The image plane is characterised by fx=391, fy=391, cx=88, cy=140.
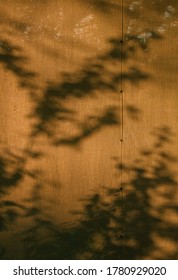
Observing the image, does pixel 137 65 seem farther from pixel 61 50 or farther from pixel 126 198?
pixel 126 198

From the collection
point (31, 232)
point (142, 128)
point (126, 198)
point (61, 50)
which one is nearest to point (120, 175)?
point (126, 198)

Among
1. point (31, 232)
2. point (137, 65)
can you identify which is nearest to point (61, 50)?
point (137, 65)

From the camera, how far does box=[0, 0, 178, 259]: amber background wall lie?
3.88 m

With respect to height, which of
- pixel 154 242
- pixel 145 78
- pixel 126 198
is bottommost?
pixel 154 242

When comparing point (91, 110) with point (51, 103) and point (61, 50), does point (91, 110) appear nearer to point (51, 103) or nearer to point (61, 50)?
point (51, 103)

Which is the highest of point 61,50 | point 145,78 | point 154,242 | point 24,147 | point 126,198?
point 61,50

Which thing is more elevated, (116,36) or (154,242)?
(116,36)

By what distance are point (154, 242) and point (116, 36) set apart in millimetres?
2129

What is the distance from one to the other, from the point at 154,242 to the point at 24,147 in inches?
65.1

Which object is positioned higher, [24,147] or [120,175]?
[24,147]

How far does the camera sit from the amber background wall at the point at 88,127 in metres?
3.88

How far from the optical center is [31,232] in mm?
4012

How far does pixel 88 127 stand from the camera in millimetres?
3932

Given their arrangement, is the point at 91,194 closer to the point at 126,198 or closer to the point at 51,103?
the point at 126,198
